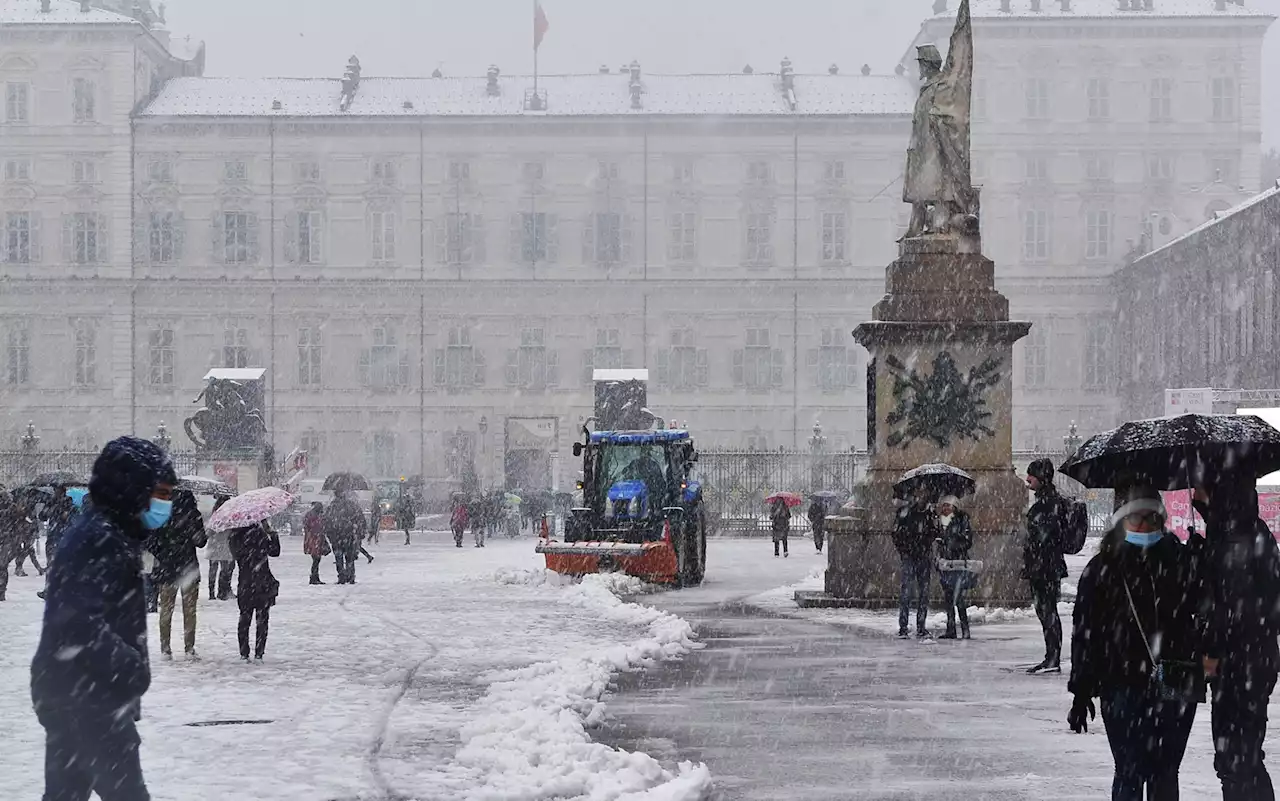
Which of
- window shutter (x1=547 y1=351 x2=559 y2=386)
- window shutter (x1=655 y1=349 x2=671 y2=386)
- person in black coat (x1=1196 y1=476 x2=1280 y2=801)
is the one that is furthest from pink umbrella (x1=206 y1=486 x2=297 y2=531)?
window shutter (x1=655 y1=349 x2=671 y2=386)

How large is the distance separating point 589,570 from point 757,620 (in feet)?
19.9

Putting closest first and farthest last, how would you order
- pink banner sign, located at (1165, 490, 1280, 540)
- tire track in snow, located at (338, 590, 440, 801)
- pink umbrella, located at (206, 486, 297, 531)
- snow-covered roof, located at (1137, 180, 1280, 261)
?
tire track in snow, located at (338, 590, 440, 801) < pink umbrella, located at (206, 486, 297, 531) < pink banner sign, located at (1165, 490, 1280, 540) < snow-covered roof, located at (1137, 180, 1280, 261)

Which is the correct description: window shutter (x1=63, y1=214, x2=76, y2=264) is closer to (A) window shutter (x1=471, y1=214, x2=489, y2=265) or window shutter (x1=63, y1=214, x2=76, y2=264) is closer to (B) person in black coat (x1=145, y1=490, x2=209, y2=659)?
(A) window shutter (x1=471, y1=214, x2=489, y2=265)

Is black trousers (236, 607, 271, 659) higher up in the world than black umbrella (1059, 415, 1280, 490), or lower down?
lower down

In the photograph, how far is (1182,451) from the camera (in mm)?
7289

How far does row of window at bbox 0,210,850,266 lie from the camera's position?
6794 centimetres

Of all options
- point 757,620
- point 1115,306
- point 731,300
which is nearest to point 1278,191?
point 1115,306

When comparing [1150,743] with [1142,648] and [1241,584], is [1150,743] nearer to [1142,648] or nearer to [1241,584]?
[1142,648]

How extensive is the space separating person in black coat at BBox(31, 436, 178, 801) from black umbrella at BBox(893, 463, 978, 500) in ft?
40.7

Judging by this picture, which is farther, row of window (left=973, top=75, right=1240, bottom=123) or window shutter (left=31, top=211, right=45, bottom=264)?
row of window (left=973, top=75, right=1240, bottom=123)

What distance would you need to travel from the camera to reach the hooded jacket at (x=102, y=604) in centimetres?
554

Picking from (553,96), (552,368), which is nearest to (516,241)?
(552,368)

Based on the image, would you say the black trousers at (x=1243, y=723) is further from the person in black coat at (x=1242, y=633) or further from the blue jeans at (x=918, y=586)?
the blue jeans at (x=918, y=586)

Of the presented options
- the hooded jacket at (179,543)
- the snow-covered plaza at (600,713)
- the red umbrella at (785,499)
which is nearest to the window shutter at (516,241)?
the red umbrella at (785,499)
